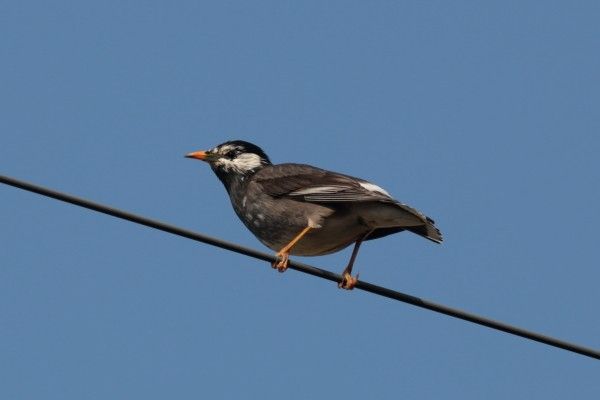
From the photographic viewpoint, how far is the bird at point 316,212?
36.2 feet

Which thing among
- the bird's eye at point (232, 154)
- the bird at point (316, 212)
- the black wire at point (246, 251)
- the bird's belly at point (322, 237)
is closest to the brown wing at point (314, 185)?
the bird at point (316, 212)

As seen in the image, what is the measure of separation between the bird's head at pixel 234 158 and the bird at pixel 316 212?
0.81ft

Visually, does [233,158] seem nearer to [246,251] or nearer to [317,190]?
[317,190]

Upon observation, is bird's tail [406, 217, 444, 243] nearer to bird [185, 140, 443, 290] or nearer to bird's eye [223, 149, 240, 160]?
bird [185, 140, 443, 290]

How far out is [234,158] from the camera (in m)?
13.3

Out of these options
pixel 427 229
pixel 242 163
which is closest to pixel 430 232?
pixel 427 229

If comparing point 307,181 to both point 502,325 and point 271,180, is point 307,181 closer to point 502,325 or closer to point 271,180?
point 271,180

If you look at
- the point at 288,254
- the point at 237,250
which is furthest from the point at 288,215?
the point at 237,250

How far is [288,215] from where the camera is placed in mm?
11766

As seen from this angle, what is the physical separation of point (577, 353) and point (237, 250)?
2512mm

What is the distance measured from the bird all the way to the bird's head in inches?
9.7

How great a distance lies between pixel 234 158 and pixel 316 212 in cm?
203

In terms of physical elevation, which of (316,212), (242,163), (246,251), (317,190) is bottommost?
(246,251)

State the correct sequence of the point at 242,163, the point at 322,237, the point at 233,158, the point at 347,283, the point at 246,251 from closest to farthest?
the point at 246,251, the point at 347,283, the point at 322,237, the point at 242,163, the point at 233,158
